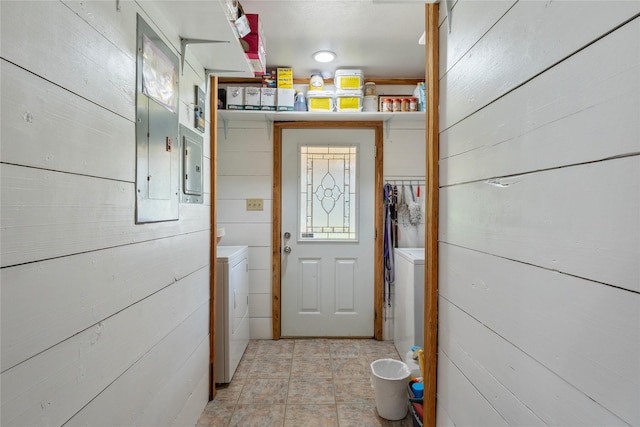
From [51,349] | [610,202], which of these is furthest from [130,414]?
[610,202]

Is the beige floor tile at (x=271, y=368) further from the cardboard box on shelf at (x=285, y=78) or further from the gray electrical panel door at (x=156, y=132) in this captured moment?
the cardboard box on shelf at (x=285, y=78)

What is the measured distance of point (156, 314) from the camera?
1348 millimetres

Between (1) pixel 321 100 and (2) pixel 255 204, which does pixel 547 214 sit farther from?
(2) pixel 255 204

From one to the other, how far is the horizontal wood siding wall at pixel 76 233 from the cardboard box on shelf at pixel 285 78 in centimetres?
154

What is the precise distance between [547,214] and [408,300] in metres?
2.04

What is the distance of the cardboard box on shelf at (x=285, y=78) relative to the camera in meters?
2.89

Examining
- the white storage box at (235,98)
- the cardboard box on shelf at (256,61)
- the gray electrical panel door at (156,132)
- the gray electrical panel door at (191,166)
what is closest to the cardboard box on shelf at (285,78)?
the white storage box at (235,98)

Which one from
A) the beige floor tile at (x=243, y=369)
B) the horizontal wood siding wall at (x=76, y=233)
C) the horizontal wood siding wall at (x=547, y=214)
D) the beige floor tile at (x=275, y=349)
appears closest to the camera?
the horizontal wood siding wall at (x=547, y=214)

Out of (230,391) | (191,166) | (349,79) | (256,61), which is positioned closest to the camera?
(191,166)

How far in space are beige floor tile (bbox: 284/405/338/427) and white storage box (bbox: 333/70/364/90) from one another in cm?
241

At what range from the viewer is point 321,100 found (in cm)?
293

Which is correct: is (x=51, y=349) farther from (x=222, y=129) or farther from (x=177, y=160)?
(x=222, y=129)

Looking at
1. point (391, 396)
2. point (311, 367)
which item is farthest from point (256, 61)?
point (311, 367)

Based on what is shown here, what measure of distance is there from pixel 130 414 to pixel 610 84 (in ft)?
5.01
